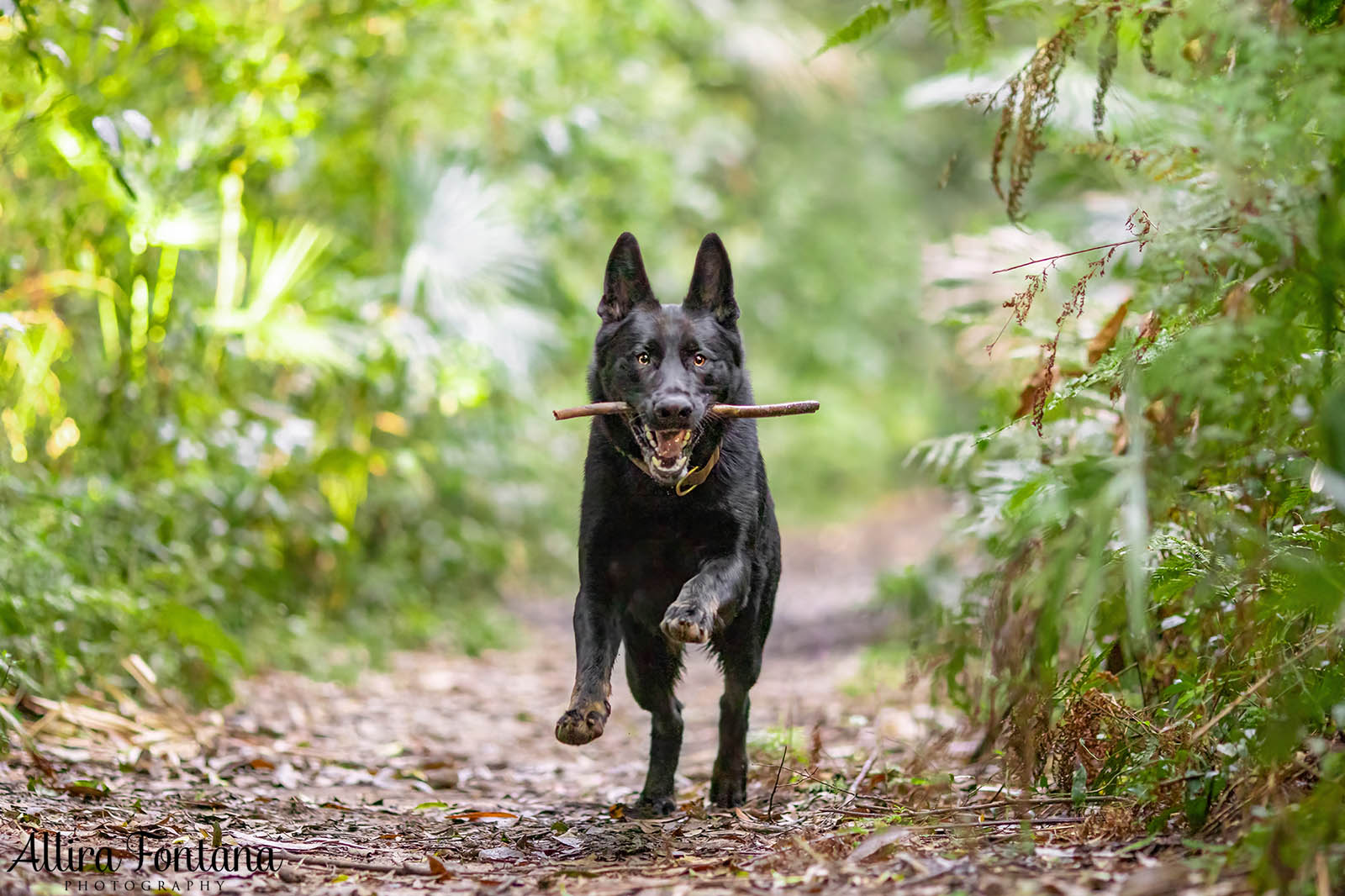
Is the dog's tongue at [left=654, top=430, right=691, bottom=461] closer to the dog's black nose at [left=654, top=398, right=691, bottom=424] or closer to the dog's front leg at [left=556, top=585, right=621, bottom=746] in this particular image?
the dog's black nose at [left=654, top=398, right=691, bottom=424]

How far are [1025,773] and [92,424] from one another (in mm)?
4416

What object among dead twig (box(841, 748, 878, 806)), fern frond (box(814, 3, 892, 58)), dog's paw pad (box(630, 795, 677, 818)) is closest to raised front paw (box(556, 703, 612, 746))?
dog's paw pad (box(630, 795, 677, 818))

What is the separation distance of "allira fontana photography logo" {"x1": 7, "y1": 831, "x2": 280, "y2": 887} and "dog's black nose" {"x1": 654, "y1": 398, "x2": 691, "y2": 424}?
1581 mm

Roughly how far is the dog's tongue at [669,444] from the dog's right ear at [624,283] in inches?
26.0

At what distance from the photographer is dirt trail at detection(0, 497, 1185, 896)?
8.64ft

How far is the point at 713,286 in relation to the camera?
3934 mm

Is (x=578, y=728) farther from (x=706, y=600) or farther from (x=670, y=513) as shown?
(x=670, y=513)

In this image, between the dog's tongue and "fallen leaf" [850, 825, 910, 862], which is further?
the dog's tongue

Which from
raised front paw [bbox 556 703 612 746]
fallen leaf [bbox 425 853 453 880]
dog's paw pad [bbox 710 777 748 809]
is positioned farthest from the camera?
dog's paw pad [bbox 710 777 748 809]

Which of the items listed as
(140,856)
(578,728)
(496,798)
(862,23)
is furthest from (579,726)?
(862,23)

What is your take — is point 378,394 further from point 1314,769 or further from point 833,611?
point 1314,769

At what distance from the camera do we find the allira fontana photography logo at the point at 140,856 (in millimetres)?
2643

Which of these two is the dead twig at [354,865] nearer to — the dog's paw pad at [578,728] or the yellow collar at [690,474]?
the dog's paw pad at [578,728]

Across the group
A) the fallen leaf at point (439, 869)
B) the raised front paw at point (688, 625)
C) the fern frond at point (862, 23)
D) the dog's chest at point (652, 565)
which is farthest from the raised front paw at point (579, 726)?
the fern frond at point (862, 23)
